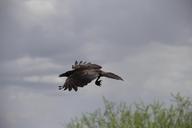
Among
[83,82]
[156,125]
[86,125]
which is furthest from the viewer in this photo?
[86,125]

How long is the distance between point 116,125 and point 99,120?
2.01ft

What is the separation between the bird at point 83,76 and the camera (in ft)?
25.6

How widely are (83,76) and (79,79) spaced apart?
0.28ft

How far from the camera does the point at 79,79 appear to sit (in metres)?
7.98

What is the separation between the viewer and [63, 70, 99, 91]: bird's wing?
7782 millimetres

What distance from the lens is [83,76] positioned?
8.03 metres

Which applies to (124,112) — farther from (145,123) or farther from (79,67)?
(79,67)

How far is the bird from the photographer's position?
7.80 m

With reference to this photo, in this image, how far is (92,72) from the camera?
8.12m

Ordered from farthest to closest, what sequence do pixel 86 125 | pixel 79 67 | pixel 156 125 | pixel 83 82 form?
pixel 86 125 < pixel 156 125 < pixel 79 67 < pixel 83 82

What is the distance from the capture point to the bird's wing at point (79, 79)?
306 inches

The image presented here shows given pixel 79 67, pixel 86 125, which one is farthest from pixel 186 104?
pixel 79 67

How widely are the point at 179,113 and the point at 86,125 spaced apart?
7.18ft

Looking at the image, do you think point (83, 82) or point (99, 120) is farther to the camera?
point (99, 120)
